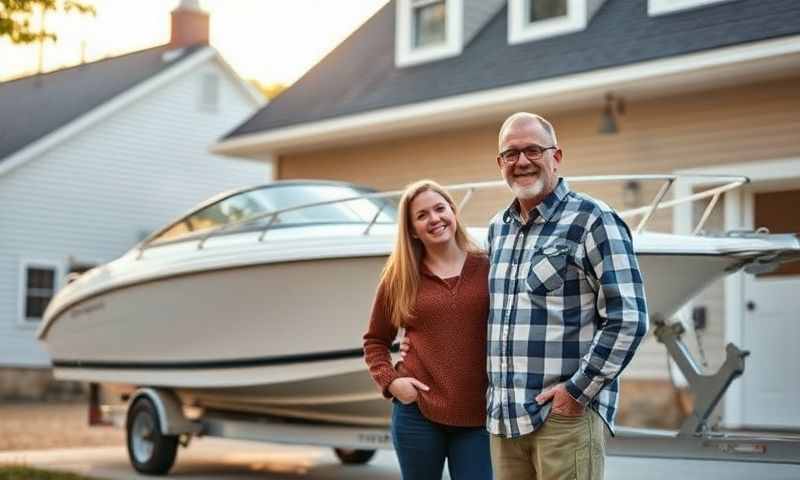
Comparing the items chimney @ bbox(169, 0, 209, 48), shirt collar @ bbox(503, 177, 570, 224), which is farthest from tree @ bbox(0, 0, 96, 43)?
chimney @ bbox(169, 0, 209, 48)

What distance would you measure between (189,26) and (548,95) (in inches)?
583

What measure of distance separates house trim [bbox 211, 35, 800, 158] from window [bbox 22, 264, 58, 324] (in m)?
7.24

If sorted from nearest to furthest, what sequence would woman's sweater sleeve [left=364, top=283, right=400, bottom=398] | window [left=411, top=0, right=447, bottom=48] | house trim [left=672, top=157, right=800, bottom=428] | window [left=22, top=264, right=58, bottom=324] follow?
1. woman's sweater sleeve [left=364, top=283, right=400, bottom=398]
2. house trim [left=672, top=157, right=800, bottom=428]
3. window [left=411, top=0, right=447, bottom=48]
4. window [left=22, top=264, right=58, bottom=324]

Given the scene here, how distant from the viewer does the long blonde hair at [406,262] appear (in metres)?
4.00

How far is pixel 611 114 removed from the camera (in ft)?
36.4

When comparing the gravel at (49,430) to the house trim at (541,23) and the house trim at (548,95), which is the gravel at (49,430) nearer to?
the house trim at (548,95)

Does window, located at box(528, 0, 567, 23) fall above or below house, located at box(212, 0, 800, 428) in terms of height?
above

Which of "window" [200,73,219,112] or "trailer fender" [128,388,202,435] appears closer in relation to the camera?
"trailer fender" [128,388,202,435]

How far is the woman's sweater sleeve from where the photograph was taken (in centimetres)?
412

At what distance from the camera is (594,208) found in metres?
3.56

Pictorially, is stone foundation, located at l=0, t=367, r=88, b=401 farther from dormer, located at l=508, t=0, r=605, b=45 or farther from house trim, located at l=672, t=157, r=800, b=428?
house trim, located at l=672, t=157, r=800, b=428

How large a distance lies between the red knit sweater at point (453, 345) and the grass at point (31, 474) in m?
4.78

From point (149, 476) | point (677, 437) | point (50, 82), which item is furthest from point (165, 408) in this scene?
point (50, 82)

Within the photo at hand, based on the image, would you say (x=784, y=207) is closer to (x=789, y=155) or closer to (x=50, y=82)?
(x=789, y=155)
